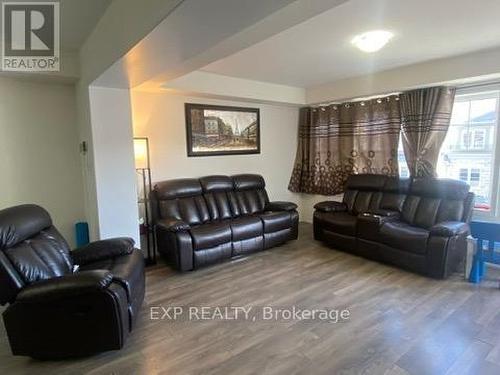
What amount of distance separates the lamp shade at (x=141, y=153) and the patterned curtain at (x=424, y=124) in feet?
11.3

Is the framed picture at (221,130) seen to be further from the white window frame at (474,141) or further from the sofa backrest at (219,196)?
the white window frame at (474,141)

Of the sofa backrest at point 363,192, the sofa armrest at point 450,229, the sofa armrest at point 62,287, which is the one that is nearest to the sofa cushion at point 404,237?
the sofa armrest at point 450,229

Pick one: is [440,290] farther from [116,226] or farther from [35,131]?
[35,131]

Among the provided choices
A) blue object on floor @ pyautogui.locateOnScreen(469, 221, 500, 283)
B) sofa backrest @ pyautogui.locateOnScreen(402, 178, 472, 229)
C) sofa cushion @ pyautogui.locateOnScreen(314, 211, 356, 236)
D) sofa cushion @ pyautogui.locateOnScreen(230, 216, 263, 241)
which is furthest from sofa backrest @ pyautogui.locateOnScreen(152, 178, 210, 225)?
blue object on floor @ pyautogui.locateOnScreen(469, 221, 500, 283)

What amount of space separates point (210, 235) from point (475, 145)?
3433 mm

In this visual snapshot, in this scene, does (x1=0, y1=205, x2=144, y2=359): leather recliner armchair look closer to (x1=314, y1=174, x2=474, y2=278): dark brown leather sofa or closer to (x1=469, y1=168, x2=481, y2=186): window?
(x1=314, y1=174, x2=474, y2=278): dark brown leather sofa

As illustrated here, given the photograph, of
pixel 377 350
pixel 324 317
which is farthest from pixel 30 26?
pixel 377 350

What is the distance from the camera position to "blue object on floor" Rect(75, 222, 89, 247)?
3.62 meters

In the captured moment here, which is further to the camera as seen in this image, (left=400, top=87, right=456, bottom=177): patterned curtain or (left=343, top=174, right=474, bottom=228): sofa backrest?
(left=400, top=87, right=456, bottom=177): patterned curtain

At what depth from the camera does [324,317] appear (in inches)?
98.1

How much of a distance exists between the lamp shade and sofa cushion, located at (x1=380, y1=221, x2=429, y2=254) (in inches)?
117

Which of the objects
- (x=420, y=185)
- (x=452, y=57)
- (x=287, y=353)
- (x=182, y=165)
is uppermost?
(x=452, y=57)

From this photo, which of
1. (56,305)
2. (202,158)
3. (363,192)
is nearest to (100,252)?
(56,305)

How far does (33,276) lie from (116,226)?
1044 millimetres
